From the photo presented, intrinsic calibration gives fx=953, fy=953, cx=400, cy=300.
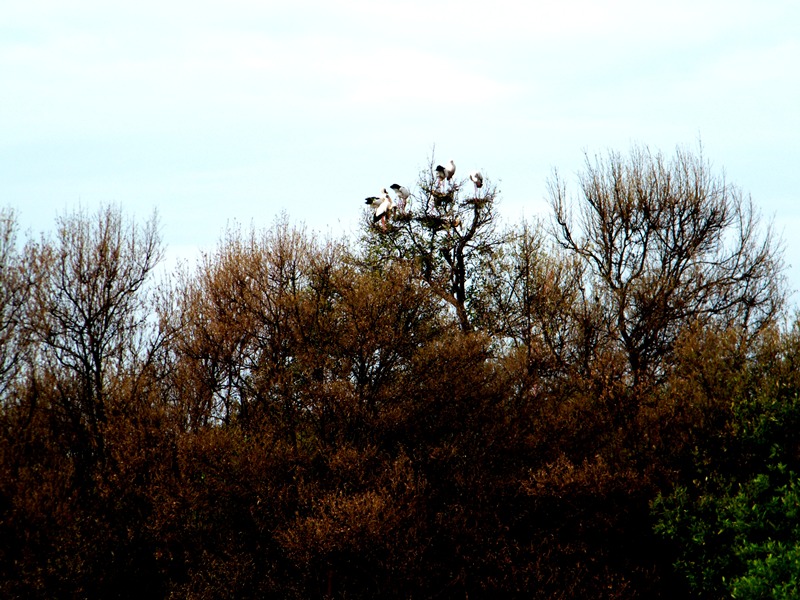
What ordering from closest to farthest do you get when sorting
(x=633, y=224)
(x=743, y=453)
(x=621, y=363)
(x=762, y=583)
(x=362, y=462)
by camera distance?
1. (x=762, y=583)
2. (x=743, y=453)
3. (x=362, y=462)
4. (x=621, y=363)
5. (x=633, y=224)

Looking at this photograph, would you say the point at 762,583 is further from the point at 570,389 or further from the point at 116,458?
the point at 116,458

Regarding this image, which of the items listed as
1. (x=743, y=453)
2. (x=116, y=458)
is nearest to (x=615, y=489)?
(x=743, y=453)

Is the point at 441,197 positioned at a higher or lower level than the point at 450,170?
lower

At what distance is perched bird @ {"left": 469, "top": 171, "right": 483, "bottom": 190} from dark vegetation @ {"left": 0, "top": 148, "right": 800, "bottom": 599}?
549 cm

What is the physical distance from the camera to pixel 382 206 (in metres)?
39.5

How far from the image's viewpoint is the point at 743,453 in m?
24.7

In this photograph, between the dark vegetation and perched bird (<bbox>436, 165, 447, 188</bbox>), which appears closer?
the dark vegetation

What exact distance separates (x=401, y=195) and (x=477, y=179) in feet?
11.2

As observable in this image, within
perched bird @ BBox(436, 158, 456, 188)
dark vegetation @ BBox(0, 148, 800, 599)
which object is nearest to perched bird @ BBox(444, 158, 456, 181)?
perched bird @ BBox(436, 158, 456, 188)

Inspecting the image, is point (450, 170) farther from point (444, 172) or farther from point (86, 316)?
A: point (86, 316)

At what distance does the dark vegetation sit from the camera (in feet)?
82.2

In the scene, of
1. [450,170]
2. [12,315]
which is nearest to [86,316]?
[12,315]

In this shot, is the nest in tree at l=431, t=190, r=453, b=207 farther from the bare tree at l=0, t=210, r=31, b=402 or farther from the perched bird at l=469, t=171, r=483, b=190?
the bare tree at l=0, t=210, r=31, b=402

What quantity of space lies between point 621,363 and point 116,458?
16.4 meters
